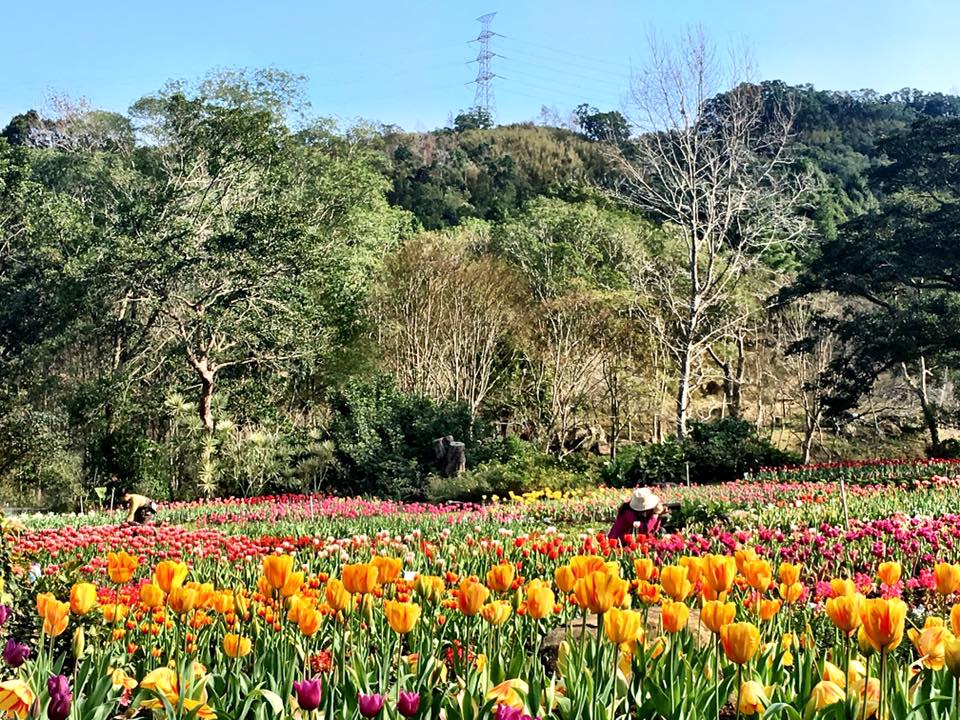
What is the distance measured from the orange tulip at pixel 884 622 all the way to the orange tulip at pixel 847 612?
0.47ft

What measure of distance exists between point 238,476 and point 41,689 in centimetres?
1695

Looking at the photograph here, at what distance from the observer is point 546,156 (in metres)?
51.1

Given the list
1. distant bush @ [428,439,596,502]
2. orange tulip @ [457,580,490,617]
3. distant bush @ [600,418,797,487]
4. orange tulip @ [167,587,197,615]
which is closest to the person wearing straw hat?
orange tulip @ [457,580,490,617]

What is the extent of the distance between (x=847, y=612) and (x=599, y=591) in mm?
525

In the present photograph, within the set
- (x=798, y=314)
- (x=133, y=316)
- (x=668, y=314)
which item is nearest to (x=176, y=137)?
(x=133, y=316)

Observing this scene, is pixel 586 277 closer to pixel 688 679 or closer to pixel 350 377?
pixel 350 377

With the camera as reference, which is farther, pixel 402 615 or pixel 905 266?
pixel 905 266

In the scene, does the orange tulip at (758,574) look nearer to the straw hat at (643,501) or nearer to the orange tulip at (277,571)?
the orange tulip at (277,571)

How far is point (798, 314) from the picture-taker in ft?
80.2

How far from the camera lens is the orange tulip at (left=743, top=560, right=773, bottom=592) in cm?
245

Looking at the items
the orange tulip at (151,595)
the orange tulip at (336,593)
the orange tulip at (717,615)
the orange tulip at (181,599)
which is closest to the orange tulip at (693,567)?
the orange tulip at (717,615)

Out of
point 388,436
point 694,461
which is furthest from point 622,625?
point 388,436

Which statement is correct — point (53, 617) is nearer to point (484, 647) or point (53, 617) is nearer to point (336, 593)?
point (336, 593)

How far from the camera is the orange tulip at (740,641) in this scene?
1.79 meters
